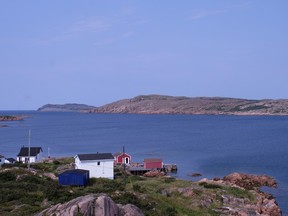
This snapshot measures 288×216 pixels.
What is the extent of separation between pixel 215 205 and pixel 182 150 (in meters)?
53.9

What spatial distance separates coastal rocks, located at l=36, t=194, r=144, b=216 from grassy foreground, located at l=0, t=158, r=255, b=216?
3075mm

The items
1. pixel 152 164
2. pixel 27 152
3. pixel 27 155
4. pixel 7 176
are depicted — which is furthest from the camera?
pixel 152 164

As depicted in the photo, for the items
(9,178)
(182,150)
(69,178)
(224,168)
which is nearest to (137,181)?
(69,178)

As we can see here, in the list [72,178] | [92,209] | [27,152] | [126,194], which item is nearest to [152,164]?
[27,152]

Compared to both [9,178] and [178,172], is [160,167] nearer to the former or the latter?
[178,172]

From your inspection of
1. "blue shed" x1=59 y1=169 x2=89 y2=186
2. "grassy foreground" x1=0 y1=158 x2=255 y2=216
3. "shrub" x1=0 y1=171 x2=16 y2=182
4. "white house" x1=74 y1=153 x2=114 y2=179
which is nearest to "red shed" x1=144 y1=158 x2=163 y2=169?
"grassy foreground" x1=0 y1=158 x2=255 y2=216

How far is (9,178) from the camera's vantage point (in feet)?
119

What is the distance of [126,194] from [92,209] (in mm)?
8223

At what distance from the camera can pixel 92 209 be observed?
856 inches

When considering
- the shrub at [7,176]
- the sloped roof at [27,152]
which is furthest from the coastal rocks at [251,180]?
the sloped roof at [27,152]

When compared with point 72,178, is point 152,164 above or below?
below

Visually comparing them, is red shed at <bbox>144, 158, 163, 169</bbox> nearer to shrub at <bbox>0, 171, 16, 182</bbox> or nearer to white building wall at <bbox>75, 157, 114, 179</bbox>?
white building wall at <bbox>75, 157, 114, 179</bbox>

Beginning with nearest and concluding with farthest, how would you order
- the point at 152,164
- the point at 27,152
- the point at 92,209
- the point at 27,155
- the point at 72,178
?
the point at 92,209, the point at 72,178, the point at 27,155, the point at 27,152, the point at 152,164

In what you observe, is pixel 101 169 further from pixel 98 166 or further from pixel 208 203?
→ pixel 208 203
